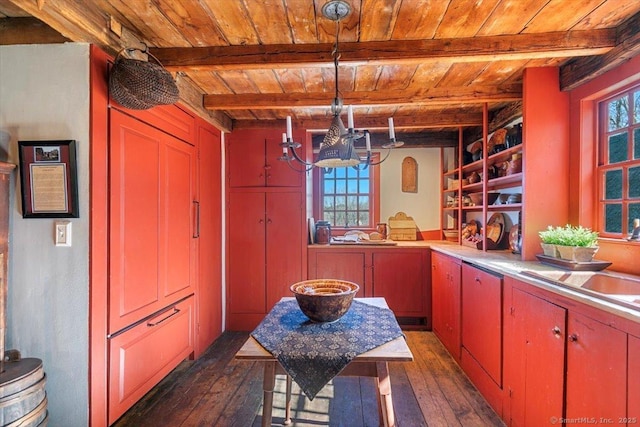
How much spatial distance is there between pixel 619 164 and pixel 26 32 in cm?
361

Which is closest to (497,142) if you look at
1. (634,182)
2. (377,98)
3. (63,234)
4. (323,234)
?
(634,182)

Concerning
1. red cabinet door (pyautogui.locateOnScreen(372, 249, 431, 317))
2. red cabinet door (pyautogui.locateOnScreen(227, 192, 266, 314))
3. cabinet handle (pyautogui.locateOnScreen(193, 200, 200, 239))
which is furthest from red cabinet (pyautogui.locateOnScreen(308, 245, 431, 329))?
cabinet handle (pyautogui.locateOnScreen(193, 200, 200, 239))

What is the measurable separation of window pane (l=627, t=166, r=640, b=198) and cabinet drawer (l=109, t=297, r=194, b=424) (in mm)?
3230

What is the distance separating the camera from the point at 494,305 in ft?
6.46

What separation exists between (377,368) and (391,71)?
2076 mm

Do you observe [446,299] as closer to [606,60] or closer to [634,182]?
[634,182]

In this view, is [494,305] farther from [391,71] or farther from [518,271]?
[391,71]

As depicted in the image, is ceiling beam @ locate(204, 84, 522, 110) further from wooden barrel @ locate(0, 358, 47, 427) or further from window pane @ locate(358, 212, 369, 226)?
wooden barrel @ locate(0, 358, 47, 427)

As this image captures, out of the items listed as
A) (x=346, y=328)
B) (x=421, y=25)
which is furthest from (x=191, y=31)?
(x=346, y=328)

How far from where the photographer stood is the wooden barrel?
1.22 meters

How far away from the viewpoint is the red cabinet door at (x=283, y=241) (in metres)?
3.28

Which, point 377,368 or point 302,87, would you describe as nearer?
point 377,368

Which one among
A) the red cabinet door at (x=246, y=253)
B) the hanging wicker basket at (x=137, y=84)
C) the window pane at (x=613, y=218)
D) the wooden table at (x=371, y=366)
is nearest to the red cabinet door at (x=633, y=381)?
the wooden table at (x=371, y=366)

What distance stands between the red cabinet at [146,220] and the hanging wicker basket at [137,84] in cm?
15
